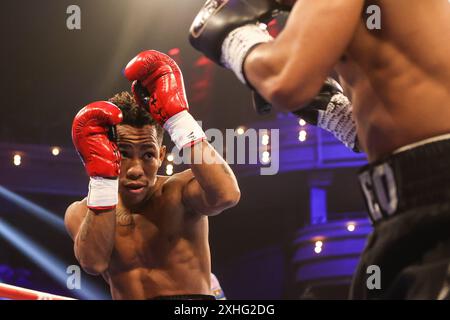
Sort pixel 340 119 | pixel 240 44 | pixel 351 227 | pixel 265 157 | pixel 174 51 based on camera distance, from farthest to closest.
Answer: pixel 265 157
pixel 174 51
pixel 351 227
pixel 340 119
pixel 240 44

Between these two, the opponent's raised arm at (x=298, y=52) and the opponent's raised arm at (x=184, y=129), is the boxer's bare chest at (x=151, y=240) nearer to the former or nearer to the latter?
the opponent's raised arm at (x=184, y=129)

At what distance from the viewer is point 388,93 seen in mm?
1278

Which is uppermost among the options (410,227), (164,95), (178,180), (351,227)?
(351,227)

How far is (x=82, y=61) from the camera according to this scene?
7.99m

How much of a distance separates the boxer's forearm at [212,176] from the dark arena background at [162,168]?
5489 millimetres

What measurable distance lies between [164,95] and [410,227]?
1.22 meters

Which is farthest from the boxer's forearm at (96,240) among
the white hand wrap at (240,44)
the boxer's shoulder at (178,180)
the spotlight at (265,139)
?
the spotlight at (265,139)

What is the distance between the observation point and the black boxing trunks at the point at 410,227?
1.15 m

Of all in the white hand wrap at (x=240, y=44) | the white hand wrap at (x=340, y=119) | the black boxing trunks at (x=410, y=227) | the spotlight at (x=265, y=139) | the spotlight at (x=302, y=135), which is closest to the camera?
the black boxing trunks at (x=410, y=227)

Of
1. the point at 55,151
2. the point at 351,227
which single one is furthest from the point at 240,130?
the point at 55,151

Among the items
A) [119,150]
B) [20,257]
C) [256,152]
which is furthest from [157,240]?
[20,257]

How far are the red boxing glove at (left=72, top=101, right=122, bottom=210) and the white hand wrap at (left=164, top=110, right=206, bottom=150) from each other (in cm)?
25

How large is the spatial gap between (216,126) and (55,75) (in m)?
2.26

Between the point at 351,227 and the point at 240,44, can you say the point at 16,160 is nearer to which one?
the point at 351,227
